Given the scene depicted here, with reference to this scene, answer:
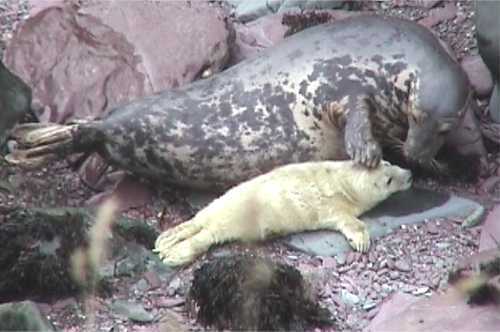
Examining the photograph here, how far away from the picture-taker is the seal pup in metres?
4.80

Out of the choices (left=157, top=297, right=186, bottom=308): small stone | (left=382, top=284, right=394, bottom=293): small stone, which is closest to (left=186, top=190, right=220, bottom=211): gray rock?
(left=157, top=297, right=186, bottom=308): small stone

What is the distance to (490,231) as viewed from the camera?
495 centimetres

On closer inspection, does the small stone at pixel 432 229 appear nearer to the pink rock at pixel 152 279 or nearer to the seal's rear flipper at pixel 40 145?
the pink rock at pixel 152 279

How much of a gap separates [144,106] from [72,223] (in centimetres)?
93

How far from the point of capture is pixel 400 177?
16.7 feet

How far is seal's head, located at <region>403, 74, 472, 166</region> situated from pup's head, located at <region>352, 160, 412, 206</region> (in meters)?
0.23

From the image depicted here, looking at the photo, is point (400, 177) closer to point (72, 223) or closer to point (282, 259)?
point (282, 259)

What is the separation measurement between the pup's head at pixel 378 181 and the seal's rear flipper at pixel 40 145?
116 centimetres

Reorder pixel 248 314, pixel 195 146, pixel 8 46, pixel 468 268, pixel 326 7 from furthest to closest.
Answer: pixel 326 7 → pixel 8 46 → pixel 195 146 → pixel 468 268 → pixel 248 314

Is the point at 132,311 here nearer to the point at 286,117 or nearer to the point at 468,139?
the point at 286,117

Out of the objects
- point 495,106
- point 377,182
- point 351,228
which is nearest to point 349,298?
point 351,228

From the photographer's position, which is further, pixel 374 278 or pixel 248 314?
pixel 374 278

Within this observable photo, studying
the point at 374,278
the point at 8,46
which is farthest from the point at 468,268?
the point at 8,46

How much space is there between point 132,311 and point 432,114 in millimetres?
1515
